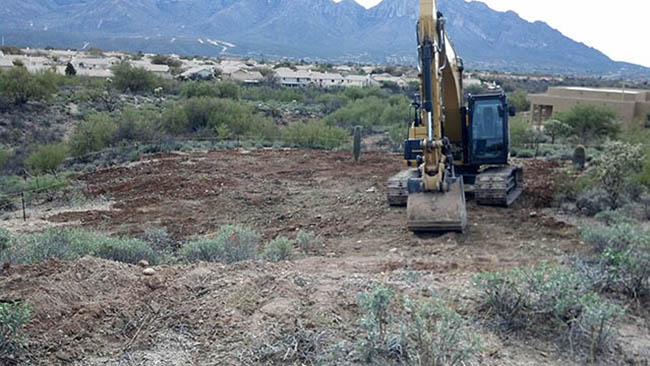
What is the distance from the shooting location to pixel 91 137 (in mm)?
25875

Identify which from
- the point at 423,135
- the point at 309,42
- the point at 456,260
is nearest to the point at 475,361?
the point at 456,260

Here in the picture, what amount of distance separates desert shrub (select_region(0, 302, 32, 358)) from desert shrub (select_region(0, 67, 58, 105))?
107 feet

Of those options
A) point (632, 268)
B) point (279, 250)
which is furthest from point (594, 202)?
point (279, 250)

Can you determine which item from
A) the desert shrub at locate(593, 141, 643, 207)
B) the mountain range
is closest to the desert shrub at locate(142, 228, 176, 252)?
the desert shrub at locate(593, 141, 643, 207)

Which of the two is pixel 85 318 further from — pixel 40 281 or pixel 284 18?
pixel 284 18

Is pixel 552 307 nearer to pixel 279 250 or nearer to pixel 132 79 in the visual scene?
pixel 279 250

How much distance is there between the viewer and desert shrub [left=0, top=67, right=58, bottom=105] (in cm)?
3366

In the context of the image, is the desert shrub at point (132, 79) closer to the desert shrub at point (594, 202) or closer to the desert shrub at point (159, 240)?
the desert shrub at point (159, 240)

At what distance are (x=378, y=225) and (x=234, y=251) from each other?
13.6 feet

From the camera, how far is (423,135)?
13680mm

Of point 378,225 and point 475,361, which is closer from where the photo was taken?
point 475,361

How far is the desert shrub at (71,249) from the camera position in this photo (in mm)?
8953

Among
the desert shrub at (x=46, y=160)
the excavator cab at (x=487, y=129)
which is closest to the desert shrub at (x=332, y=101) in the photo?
the desert shrub at (x=46, y=160)

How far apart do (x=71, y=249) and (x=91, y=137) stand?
59.1ft
